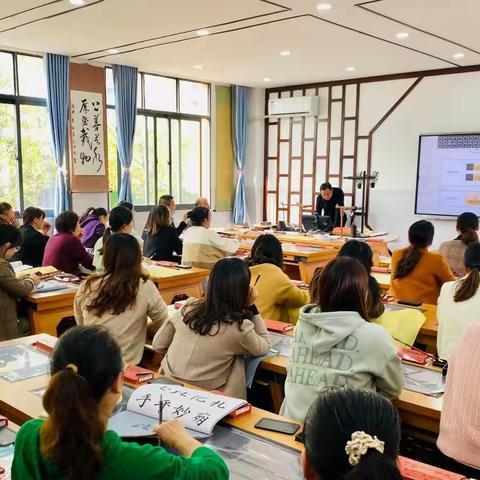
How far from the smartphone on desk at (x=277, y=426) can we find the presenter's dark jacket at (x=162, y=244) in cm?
386

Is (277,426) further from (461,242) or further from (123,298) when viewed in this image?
(461,242)

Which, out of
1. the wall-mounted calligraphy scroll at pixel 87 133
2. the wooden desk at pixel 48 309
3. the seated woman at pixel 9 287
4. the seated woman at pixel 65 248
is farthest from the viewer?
the wall-mounted calligraphy scroll at pixel 87 133

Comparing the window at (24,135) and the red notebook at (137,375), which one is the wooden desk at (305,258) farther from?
the red notebook at (137,375)

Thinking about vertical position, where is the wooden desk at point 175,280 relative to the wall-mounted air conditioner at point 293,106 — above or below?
below

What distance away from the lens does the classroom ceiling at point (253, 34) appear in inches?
197

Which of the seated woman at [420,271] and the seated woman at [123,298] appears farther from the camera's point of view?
the seated woman at [420,271]

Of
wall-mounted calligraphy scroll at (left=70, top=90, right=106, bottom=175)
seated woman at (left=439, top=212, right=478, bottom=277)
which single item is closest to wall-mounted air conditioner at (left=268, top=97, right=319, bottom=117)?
wall-mounted calligraphy scroll at (left=70, top=90, right=106, bottom=175)

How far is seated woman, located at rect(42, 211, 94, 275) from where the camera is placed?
452cm

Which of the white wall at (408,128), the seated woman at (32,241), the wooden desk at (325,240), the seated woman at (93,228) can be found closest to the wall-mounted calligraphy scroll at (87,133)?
the seated woman at (93,228)

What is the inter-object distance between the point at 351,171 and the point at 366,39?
3129 millimetres

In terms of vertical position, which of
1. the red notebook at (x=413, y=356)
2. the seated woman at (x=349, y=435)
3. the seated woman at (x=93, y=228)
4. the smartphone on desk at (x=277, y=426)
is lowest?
the smartphone on desk at (x=277, y=426)

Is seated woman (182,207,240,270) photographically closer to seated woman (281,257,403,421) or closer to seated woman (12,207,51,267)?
seated woman (12,207,51,267)

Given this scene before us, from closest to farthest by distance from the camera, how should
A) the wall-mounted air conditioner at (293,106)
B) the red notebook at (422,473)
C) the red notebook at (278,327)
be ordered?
the red notebook at (422,473) → the red notebook at (278,327) → the wall-mounted air conditioner at (293,106)

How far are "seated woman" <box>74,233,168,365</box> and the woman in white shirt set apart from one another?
4.47 feet
